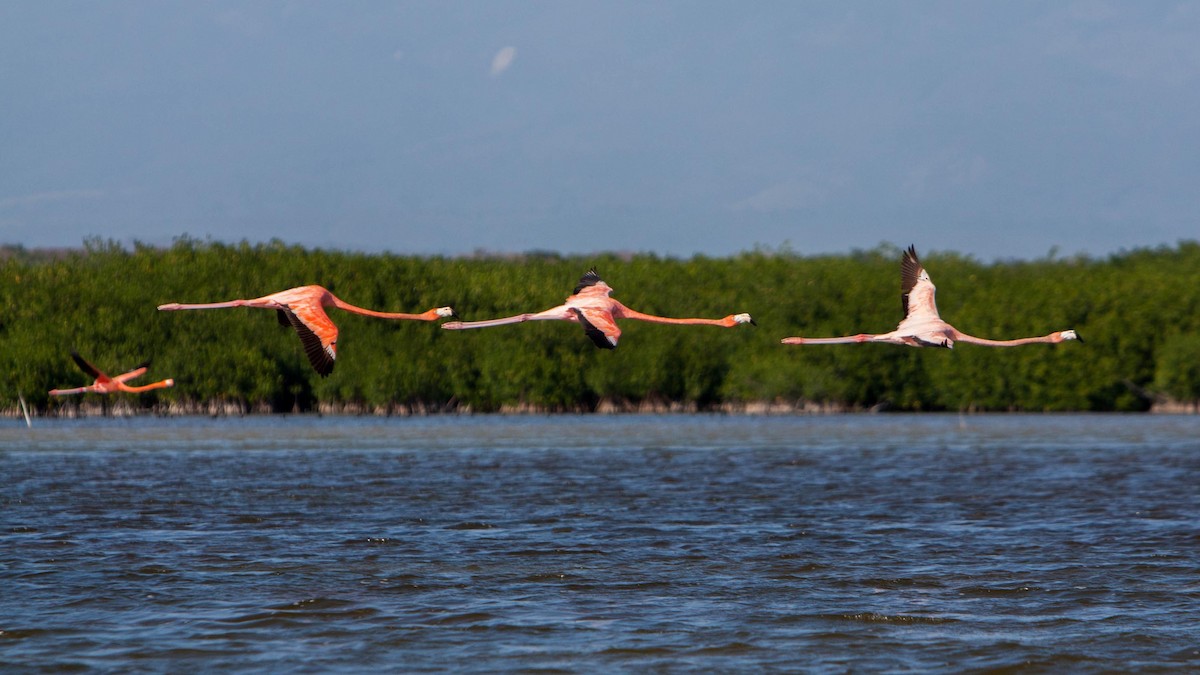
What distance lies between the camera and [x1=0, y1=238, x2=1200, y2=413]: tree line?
83812 millimetres

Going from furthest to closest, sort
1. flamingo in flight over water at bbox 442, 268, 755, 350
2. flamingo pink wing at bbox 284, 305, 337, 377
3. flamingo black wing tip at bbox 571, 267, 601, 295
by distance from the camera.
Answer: flamingo black wing tip at bbox 571, 267, 601, 295 → flamingo in flight over water at bbox 442, 268, 755, 350 → flamingo pink wing at bbox 284, 305, 337, 377

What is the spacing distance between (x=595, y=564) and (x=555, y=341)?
67.5 metres

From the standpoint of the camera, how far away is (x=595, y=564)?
80.7 feet

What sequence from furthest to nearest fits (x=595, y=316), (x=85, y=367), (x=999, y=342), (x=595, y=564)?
(x=595, y=564)
(x=85, y=367)
(x=595, y=316)
(x=999, y=342)

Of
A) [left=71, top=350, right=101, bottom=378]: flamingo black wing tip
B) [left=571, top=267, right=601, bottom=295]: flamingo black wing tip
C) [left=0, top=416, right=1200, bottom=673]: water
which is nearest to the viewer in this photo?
[left=571, top=267, right=601, bottom=295]: flamingo black wing tip

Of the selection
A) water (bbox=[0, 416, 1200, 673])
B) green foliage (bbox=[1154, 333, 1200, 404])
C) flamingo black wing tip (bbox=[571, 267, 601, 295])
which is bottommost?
water (bbox=[0, 416, 1200, 673])

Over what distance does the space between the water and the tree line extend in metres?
33.4

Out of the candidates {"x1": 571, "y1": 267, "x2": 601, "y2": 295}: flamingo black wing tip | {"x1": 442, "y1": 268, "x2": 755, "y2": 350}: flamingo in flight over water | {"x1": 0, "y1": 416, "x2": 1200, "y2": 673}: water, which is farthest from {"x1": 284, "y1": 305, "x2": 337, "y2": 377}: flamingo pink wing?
{"x1": 0, "y1": 416, "x2": 1200, "y2": 673}: water

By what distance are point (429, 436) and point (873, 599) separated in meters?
45.7

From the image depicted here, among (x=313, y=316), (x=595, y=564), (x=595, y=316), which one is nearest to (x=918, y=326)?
(x=595, y=316)

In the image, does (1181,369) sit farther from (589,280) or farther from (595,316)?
(595,316)

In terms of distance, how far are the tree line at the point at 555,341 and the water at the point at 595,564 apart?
33.4 metres

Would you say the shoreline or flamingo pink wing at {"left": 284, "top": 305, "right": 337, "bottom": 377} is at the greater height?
the shoreline

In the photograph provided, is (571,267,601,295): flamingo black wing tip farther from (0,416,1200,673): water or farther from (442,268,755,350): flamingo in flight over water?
(0,416,1200,673): water
